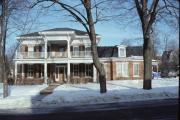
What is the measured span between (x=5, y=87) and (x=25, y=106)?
618cm

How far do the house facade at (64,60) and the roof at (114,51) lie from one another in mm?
144

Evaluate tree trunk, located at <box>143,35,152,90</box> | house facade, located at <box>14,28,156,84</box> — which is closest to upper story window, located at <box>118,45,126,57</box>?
house facade, located at <box>14,28,156,84</box>

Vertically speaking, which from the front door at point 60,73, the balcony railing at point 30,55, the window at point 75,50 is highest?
the window at point 75,50

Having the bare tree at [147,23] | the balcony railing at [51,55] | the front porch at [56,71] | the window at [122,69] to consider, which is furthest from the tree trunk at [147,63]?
the window at [122,69]

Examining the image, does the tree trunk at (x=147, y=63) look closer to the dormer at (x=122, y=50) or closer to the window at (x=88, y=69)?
the window at (x=88, y=69)

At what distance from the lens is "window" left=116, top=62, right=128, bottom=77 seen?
5903 centimetres

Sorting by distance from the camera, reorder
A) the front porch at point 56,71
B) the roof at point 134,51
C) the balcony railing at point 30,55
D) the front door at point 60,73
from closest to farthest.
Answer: the balcony railing at point 30,55 < the front porch at point 56,71 < the front door at point 60,73 < the roof at point 134,51

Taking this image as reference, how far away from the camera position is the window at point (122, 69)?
5903 centimetres

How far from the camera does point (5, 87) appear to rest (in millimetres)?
29328

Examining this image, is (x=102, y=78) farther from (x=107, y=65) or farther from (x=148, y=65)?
(x=107, y=65)

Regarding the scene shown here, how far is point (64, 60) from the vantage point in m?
56.1

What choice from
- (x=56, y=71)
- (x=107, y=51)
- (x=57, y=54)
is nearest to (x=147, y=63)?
(x=57, y=54)

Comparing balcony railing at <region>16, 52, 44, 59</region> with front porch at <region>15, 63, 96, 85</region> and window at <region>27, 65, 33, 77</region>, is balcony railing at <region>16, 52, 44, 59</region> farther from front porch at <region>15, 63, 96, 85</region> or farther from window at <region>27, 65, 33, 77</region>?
window at <region>27, 65, 33, 77</region>

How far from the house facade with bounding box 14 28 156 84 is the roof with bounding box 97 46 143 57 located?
144mm
